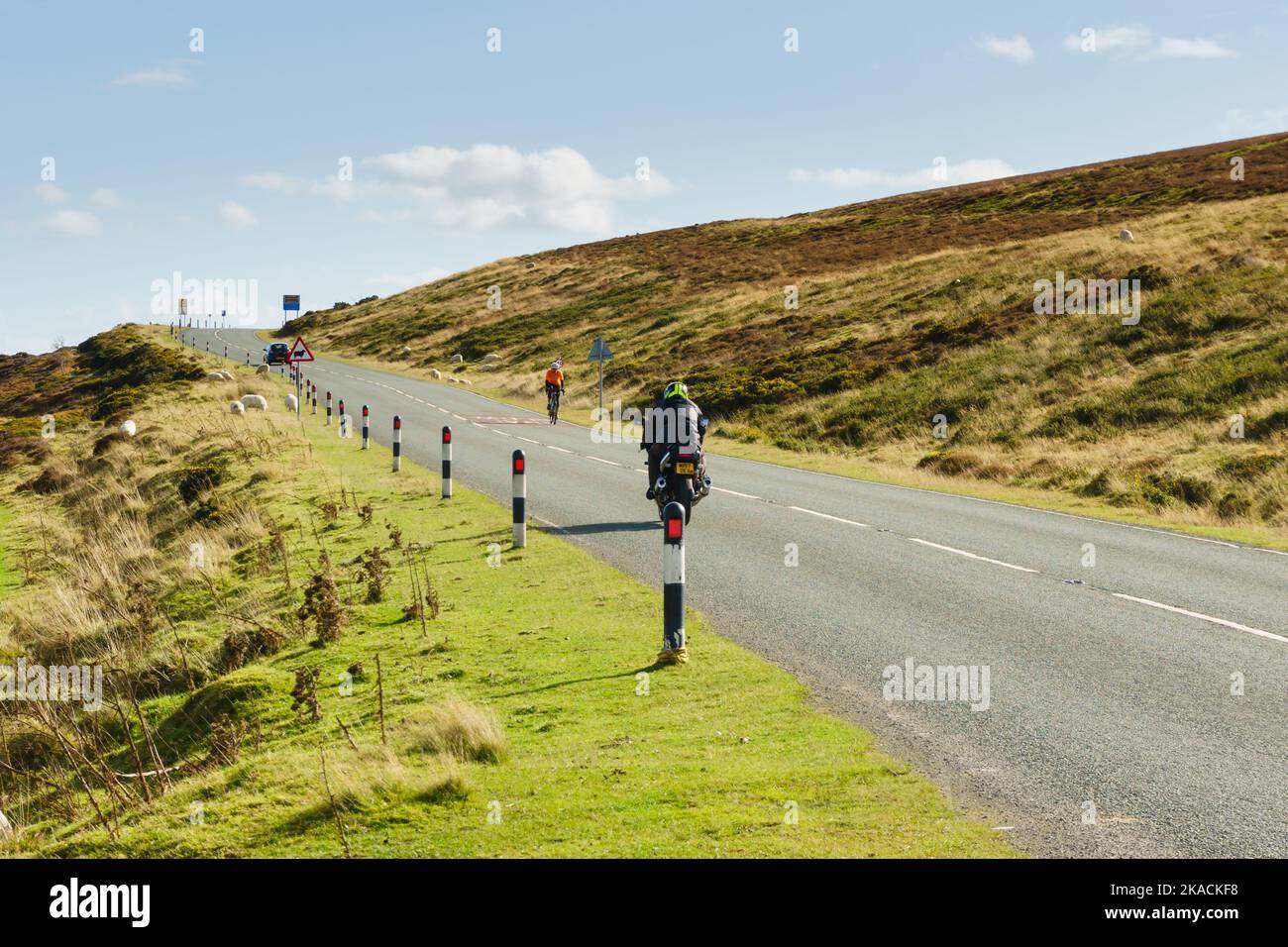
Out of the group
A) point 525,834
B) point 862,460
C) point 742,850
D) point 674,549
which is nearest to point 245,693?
point 674,549

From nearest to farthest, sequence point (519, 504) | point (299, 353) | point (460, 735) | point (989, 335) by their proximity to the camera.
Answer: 1. point (460, 735)
2. point (519, 504)
3. point (299, 353)
4. point (989, 335)

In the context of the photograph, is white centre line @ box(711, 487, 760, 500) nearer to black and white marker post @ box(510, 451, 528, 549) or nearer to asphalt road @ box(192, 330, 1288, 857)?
asphalt road @ box(192, 330, 1288, 857)

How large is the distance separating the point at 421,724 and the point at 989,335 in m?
33.7

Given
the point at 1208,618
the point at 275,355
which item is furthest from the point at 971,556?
the point at 275,355

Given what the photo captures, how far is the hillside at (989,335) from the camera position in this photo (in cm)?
2358

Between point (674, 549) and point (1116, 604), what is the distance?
4.47 meters

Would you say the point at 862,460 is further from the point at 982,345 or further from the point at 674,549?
the point at 674,549

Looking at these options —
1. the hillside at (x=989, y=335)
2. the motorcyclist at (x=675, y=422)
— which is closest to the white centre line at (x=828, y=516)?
the motorcyclist at (x=675, y=422)

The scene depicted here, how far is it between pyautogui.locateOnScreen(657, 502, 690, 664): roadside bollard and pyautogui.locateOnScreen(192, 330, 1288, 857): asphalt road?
0.36m

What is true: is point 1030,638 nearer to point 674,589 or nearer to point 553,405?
point 674,589

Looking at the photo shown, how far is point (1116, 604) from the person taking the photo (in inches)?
366

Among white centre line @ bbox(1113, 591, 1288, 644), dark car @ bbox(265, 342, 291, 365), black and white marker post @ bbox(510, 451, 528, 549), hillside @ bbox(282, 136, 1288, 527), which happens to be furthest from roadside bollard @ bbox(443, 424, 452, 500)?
dark car @ bbox(265, 342, 291, 365)

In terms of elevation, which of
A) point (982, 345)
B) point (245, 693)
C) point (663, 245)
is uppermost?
point (663, 245)

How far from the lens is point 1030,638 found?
26.7 feet
